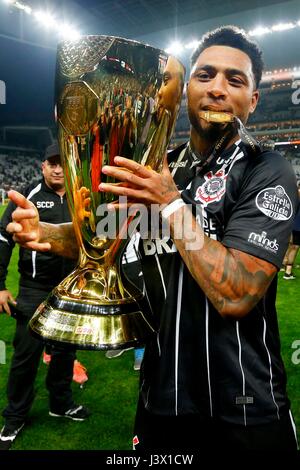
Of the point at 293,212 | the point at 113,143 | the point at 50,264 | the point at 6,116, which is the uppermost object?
the point at 6,116

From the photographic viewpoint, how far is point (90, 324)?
2.29 feet

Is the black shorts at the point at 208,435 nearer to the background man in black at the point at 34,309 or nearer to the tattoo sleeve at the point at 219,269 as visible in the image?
the tattoo sleeve at the point at 219,269

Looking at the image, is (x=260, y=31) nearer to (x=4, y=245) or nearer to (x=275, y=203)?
(x=4, y=245)

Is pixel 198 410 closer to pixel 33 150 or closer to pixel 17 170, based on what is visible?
pixel 17 170

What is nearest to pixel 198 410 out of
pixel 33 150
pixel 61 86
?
pixel 61 86

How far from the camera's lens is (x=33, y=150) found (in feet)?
Answer: 93.8

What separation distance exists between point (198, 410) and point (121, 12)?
2521 cm

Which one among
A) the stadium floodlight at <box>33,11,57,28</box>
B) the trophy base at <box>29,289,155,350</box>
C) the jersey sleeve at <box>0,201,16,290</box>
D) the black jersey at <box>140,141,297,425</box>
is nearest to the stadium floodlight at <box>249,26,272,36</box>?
the stadium floodlight at <box>33,11,57,28</box>

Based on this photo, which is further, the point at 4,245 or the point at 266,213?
the point at 4,245

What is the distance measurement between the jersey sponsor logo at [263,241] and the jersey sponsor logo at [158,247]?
224 mm

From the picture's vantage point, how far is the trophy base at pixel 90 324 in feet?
2.23

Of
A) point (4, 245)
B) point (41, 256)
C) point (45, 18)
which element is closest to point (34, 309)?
point (41, 256)

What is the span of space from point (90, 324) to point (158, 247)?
319 mm

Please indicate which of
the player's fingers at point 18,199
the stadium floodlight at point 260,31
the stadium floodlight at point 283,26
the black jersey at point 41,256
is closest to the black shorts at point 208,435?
the player's fingers at point 18,199
